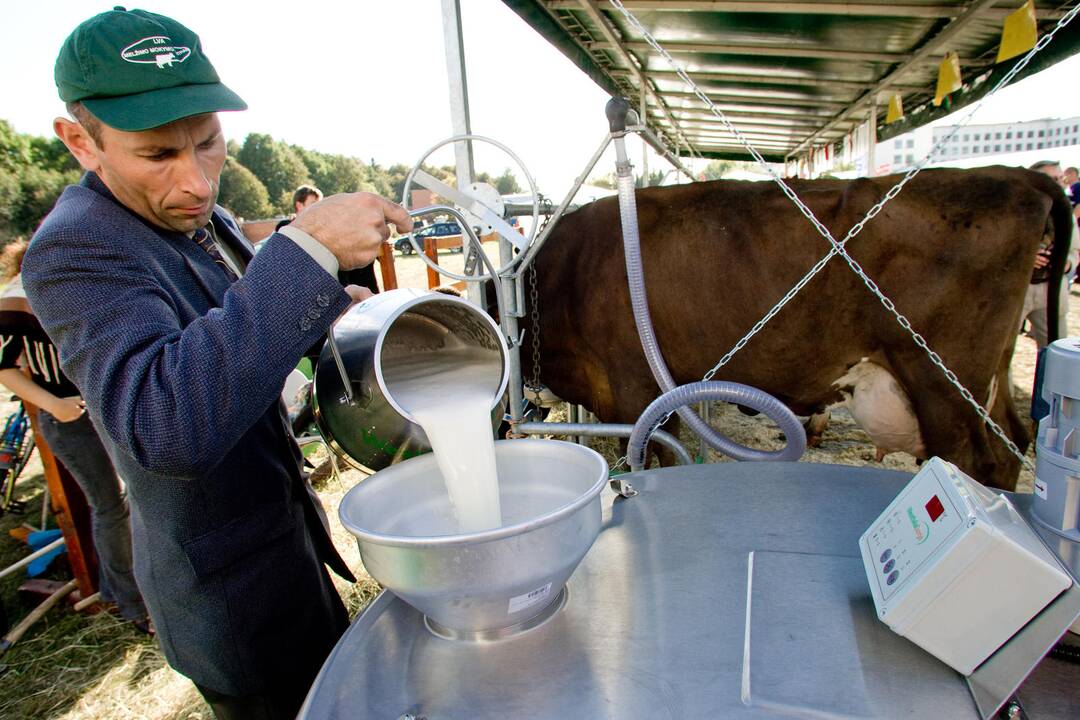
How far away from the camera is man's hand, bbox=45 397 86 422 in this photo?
8.51 ft

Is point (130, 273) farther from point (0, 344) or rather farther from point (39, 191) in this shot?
point (39, 191)

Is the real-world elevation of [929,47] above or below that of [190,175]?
above

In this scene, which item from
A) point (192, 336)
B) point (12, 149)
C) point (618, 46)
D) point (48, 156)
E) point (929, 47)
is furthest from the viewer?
point (48, 156)

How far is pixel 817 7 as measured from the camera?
10.5ft

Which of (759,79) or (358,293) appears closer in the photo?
(358,293)

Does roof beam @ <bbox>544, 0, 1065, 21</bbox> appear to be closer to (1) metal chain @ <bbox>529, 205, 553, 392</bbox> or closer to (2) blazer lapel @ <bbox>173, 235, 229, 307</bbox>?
(1) metal chain @ <bbox>529, 205, 553, 392</bbox>

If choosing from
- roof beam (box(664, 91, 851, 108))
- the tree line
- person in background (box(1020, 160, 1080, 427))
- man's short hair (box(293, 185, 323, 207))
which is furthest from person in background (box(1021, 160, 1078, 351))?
the tree line

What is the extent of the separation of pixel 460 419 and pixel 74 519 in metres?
2.94

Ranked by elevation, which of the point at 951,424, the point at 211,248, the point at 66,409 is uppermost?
the point at 211,248

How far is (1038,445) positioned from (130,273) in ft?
4.44

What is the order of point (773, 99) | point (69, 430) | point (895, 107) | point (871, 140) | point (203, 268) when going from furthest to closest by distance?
point (871, 140)
point (773, 99)
point (895, 107)
point (69, 430)
point (203, 268)

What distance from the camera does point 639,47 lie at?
172 inches

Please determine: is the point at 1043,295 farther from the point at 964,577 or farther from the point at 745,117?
the point at 745,117

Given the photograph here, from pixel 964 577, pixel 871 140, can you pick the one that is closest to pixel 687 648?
pixel 964 577
